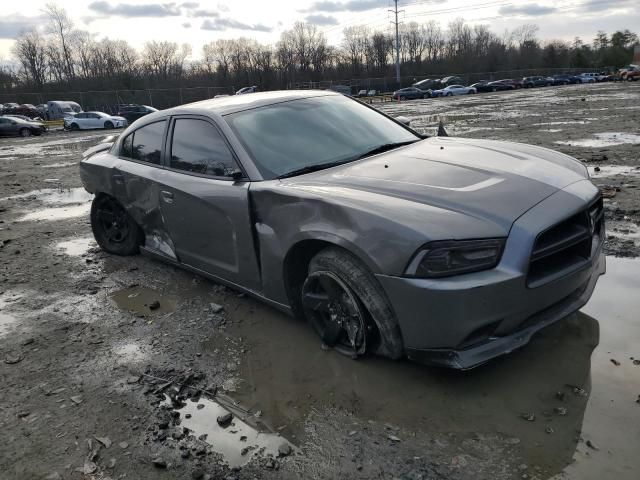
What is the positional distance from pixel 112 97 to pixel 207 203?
47955mm

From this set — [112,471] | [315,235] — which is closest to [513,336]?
[315,235]

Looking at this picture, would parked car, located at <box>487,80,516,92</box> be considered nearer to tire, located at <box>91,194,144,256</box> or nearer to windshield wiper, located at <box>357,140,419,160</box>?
tire, located at <box>91,194,144,256</box>

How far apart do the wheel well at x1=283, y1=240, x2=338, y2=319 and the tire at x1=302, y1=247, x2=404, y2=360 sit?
86 mm

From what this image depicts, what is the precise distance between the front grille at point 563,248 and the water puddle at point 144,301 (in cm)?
284

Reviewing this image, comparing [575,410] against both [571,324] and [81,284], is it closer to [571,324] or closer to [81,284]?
[571,324]

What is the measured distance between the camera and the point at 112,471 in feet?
8.07

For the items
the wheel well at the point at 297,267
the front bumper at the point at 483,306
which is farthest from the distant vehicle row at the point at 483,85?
the front bumper at the point at 483,306

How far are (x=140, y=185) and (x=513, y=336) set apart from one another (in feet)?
11.1

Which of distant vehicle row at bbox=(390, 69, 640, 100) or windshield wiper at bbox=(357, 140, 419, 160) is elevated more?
distant vehicle row at bbox=(390, 69, 640, 100)

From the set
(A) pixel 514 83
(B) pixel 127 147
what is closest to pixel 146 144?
(B) pixel 127 147

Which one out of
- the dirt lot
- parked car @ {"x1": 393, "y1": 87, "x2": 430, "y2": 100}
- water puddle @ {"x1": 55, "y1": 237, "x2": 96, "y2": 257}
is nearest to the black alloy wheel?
the dirt lot

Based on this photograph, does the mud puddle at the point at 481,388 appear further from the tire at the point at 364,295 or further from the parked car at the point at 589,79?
the parked car at the point at 589,79

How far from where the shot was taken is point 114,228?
5.55 meters

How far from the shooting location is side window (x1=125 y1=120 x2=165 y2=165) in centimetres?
449
